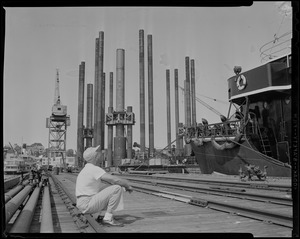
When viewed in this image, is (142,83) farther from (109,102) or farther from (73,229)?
(73,229)

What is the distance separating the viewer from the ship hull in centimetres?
1785

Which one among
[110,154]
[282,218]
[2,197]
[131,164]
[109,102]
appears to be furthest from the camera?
[109,102]

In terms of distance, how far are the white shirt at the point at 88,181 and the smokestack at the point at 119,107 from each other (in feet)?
122

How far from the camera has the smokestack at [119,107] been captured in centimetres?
4281

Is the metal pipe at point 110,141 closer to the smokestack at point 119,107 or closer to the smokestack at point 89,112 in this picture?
the smokestack at point 119,107

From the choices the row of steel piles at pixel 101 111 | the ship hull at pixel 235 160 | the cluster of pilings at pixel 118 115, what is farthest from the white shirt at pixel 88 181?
the row of steel piles at pixel 101 111

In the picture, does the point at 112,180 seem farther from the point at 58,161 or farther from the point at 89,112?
the point at 89,112

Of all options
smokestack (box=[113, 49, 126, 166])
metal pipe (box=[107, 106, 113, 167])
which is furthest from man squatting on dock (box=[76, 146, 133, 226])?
metal pipe (box=[107, 106, 113, 167])

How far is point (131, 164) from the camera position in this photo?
40.1 metres

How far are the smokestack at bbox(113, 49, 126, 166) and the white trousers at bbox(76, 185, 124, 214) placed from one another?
37167 mm

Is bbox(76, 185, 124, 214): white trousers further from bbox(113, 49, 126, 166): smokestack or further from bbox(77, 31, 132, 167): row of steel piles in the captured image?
bbox(113, 49, 126, 166): smokestack
